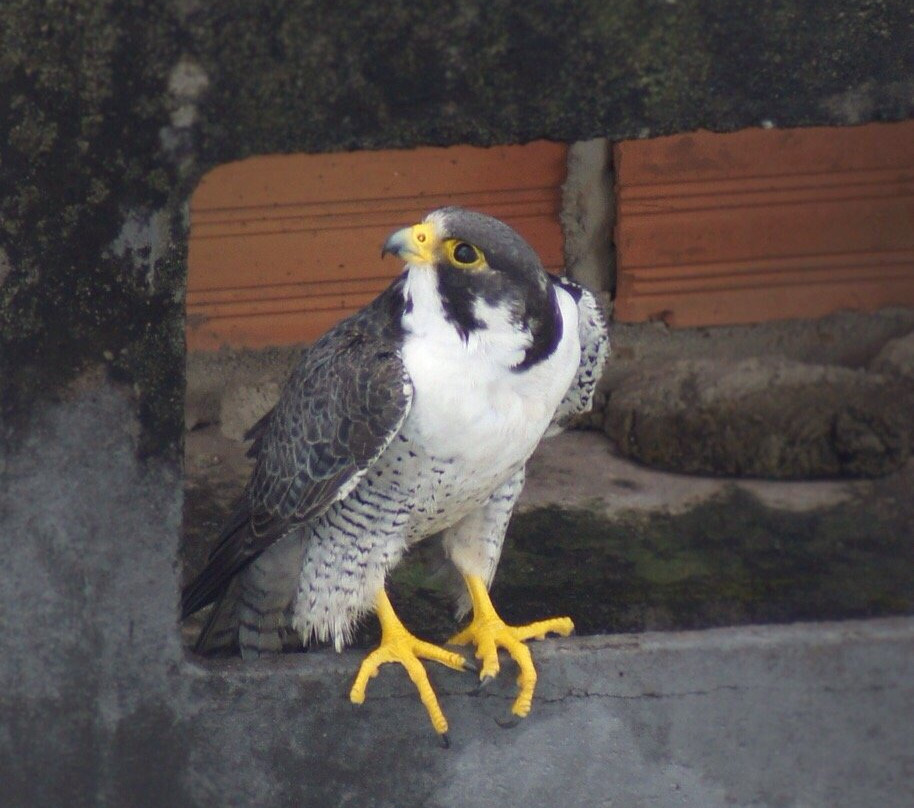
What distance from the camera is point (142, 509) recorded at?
3.01 meters

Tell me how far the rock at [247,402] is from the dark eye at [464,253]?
2.60 meters

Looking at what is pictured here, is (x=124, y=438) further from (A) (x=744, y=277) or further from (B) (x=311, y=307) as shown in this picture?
(A) (x=744, y=277)

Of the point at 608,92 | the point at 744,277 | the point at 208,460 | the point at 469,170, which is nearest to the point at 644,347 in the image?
the point at 744,277

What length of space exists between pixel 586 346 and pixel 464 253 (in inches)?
25.9

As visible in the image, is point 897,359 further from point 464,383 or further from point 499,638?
point 464,383

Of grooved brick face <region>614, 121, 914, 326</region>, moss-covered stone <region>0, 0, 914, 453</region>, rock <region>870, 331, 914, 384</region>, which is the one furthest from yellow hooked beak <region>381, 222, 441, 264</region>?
rock <region>870, 331, 914, 384</region>

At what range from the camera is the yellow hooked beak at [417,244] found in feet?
10.1

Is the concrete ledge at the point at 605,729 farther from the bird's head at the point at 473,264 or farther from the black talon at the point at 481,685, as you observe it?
the bird's head at the point at 473,264

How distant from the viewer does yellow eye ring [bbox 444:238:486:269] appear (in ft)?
10.2

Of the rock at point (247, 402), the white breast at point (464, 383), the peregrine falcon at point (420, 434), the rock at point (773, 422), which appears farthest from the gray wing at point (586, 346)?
the rock at point (247, 402)

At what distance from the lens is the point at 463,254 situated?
10.2ft

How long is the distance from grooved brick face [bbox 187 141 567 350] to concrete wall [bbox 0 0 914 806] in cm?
256

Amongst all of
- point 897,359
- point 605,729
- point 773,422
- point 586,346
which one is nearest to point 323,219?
point 773,422

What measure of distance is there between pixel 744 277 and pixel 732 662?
2755 mm
